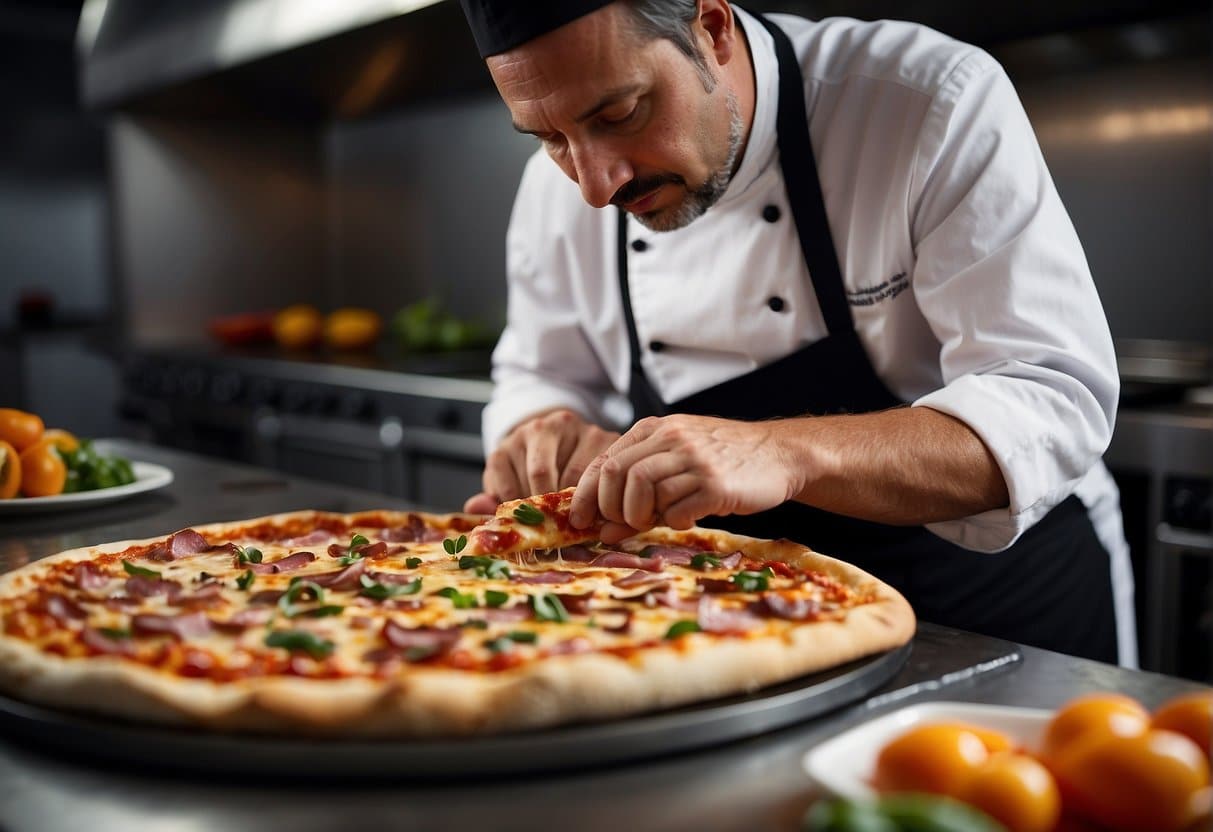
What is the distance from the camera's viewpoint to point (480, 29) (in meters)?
1.60

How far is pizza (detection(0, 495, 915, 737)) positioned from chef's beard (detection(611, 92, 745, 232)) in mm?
437

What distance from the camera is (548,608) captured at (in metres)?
1.17

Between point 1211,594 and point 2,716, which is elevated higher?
point 2,716

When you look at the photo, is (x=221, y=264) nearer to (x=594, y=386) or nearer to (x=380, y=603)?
(x=594, y=386)

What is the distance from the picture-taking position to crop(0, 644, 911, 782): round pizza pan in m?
0.90

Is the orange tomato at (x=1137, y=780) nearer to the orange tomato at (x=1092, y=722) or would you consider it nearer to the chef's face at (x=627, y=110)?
the orange tomato at (x=1092, y=722)

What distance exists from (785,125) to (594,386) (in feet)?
2.22

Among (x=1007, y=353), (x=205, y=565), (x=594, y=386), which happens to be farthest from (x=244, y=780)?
(x=594, y=386)

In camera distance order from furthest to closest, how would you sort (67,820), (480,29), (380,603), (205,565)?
1. (480,29)
2. (205,565)
3. (380,603)
4. (67,820)

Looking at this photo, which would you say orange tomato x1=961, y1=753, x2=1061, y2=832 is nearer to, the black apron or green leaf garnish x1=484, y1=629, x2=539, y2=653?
green leaf garnish x1=484, y1=629, x2=539, y2=653

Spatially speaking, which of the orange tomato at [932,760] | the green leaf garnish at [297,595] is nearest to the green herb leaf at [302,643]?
the green leaf garnish at [297,595]

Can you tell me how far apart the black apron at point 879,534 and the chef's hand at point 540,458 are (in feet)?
0.82

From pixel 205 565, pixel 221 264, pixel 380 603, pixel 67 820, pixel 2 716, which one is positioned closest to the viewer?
pixel 67 820

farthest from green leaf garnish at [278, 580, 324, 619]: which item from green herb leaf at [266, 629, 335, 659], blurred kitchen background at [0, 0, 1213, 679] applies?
blurred kitchen background at [0, 0, 1213, 679]
